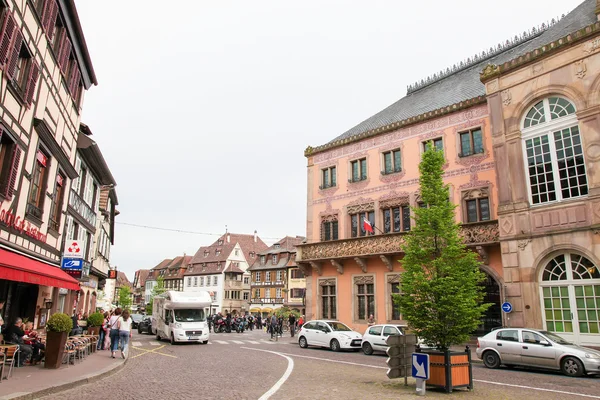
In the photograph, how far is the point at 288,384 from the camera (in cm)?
1098

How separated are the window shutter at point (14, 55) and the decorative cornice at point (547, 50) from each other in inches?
798

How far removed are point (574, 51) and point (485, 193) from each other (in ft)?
25.4

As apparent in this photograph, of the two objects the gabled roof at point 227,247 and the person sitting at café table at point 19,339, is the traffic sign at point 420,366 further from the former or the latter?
the gabled roof at point 227,247

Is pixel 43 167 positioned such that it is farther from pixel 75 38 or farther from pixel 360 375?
pixel 360 375

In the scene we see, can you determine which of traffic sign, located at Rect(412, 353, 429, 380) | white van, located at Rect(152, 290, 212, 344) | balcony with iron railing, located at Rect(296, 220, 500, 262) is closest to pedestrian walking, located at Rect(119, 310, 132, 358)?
white van, located at Rect(152, 290, 212, 344)

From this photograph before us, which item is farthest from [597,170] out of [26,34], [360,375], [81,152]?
[81,152]

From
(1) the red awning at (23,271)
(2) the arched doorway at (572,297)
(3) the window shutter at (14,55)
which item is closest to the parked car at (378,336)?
(2) the arched doorway at (572,297)

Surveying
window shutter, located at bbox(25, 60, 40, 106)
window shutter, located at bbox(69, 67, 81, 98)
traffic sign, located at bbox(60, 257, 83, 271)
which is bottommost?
traffic sign, located at bbox(60, 257, 83, 271)

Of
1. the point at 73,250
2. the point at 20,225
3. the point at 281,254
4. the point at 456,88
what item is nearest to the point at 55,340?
the point at 20,225

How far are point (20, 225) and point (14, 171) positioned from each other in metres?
1.65

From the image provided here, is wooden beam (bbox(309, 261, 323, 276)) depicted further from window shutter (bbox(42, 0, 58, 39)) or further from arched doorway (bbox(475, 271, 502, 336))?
window shutter (bbox(42, 0, 58, 39))

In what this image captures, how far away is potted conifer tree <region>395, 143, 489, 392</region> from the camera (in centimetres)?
1055

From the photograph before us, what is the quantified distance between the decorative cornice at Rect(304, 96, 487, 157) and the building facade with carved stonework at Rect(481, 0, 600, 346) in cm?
320

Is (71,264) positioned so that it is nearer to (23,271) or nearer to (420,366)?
(23,271)
